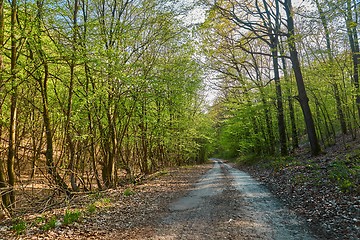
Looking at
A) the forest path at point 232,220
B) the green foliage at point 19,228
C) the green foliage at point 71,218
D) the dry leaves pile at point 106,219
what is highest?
the green foliage at point 19,228

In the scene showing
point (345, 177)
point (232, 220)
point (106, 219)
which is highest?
point (345, 177)

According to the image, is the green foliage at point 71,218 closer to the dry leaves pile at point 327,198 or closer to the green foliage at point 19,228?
the green foliage at point 19,228

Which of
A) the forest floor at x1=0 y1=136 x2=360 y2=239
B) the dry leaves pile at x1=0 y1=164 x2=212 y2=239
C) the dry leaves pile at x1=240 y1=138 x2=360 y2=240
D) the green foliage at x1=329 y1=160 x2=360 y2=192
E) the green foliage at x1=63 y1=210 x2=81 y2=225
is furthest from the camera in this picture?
the green foliage at x1=329 y1=160 x2=360 y2=192

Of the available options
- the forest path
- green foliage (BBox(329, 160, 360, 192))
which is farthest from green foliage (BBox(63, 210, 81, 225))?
green foliage (BBox(329, 160, 360, 192))

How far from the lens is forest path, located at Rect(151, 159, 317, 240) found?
515 centimetres

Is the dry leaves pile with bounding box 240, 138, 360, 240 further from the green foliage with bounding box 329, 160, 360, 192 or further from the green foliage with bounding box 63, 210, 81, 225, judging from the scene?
the green foliage with bounding box 63, 210, 81, 225

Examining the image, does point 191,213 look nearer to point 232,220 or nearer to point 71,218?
point 232,220

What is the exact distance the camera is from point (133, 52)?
40.5ft

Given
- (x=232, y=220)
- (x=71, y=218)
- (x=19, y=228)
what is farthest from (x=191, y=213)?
(x=19, y=228)

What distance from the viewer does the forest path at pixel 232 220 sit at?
5148mm

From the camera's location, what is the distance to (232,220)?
6.10 meters

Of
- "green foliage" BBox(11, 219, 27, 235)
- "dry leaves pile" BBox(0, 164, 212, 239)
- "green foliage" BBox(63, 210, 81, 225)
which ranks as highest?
"green foliage" BBox(11, 219, 27, 235)

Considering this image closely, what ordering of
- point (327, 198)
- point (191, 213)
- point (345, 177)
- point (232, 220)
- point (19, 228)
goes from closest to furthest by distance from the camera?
1. point (19, 228)
2. point (232, 220)
3. point (327, 198)
4. point (191, 213)
5. point (345, 177)

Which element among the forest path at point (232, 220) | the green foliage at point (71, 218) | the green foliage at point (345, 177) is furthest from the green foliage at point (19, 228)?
the green foliage at point (345, 177)
